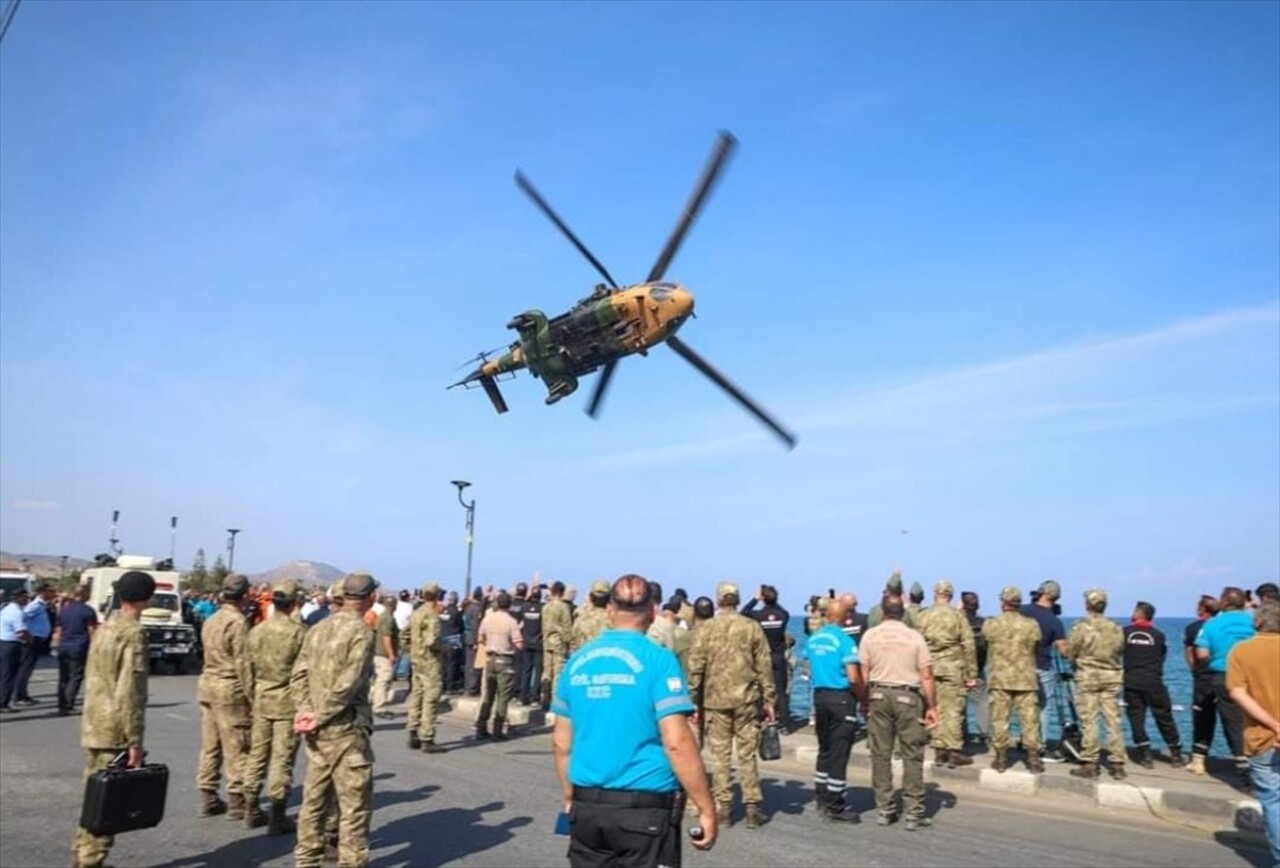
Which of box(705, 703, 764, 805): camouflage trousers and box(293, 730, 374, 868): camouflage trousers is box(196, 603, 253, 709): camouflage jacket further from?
box(705, 703, 764, 805): camouflage trousers

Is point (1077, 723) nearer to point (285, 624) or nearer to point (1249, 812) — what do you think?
point (1249, 812)

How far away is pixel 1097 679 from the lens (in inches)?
407

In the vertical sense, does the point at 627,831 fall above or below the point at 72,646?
below

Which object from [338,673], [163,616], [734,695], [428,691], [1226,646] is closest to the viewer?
[338,673]

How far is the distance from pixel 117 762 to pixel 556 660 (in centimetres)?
838

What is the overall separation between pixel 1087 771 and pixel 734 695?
169 inches

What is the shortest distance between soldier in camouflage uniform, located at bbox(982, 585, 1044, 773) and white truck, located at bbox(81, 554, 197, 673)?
1757 centimetres

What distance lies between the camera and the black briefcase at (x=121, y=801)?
5.86 meters

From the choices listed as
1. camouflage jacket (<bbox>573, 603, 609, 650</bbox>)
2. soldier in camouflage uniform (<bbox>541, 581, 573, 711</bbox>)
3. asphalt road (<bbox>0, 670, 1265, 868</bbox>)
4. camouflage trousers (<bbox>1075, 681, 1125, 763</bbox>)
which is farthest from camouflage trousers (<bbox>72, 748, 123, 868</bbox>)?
camouflage trousers (<bbox>1075, 681, 1125, 763</bbox>)

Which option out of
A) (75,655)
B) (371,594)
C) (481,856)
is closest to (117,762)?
(371,594)

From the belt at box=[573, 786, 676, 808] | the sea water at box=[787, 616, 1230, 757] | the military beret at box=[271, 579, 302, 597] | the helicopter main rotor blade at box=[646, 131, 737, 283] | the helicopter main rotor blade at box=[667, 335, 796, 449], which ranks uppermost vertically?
the helicopter main rotor blade at box=[646, 131, 737, 283]

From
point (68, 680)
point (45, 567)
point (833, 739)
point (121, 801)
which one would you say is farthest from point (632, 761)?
point (45, 567)

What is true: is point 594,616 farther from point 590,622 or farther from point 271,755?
point 271,755

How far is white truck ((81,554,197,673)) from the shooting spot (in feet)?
70.4
